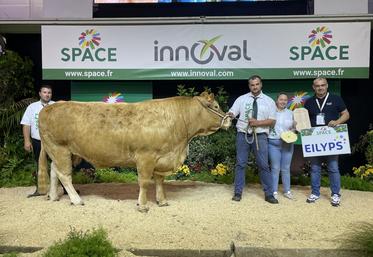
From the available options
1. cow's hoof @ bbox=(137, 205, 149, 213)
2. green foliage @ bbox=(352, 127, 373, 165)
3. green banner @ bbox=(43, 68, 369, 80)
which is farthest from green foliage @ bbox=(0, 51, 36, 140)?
green foliage @ bbox=(352, 127, 373, 165)

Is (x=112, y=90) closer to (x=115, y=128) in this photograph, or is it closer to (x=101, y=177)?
(x=101, y=177)

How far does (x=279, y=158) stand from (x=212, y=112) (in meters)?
1.40

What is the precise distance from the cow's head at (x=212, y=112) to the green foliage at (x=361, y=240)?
2.39 metres

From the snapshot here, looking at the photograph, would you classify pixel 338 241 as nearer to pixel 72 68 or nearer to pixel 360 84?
pixel 360 84

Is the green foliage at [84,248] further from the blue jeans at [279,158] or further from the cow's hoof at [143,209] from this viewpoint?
the blue jeans at [279,158]

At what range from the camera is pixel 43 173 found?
711cm

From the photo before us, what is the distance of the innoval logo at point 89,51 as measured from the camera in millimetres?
9492

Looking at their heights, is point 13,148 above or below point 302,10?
below

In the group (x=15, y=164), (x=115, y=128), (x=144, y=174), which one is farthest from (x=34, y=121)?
(x=15, y=164)

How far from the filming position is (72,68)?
31.4 feet

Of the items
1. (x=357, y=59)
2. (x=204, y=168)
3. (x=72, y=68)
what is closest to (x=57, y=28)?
(x=72, y=68)

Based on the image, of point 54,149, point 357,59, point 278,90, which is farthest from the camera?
point 278,90

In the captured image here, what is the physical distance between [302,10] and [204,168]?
13.9 ft

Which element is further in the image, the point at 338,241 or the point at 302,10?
the point at 302,10
